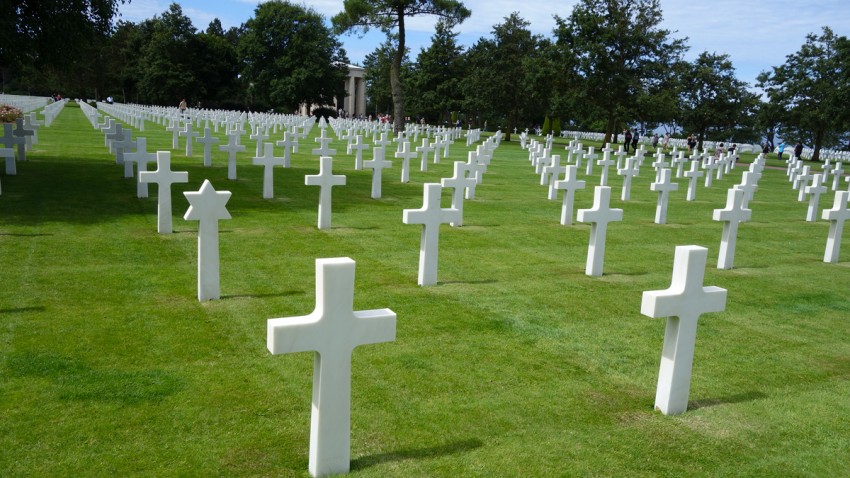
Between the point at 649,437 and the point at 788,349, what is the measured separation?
2669mm

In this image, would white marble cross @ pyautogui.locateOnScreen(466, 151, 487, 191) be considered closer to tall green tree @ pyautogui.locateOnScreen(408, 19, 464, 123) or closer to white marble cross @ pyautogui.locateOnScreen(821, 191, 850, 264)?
white marble cross @ pyautogui.locateOnScreen(821, 191, 850, 264)

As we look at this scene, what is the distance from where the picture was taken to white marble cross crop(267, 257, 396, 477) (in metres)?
3.22

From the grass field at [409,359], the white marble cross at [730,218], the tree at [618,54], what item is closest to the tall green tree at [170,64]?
the tree at [618,54]

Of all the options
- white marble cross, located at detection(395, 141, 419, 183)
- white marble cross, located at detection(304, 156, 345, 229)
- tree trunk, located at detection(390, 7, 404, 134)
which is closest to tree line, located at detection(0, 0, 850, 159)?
tree trunk, located at detection(390, 7, 404, 134)

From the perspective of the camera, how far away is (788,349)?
6.11 metres

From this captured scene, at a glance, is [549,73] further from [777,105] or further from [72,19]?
[72,19]

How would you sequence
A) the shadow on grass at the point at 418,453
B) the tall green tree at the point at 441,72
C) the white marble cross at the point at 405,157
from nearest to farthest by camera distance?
the shadow on grass at the point at 418,453, the white marble cross at the point at 405,157, the tall green tree at the point at 441,72

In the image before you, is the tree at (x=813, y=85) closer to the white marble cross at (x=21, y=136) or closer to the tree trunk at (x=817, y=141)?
the tree trunk at (x=817, y=141)

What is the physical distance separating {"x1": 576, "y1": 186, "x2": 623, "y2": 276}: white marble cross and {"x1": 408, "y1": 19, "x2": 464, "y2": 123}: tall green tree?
4559 centimetres

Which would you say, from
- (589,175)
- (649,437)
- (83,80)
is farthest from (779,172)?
(83,80)

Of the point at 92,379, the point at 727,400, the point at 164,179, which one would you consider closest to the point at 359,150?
the point at 164,179

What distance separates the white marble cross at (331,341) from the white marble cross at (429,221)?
3.65 m

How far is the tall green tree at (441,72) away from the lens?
53188 millimetres

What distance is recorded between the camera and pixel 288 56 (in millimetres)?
63406
